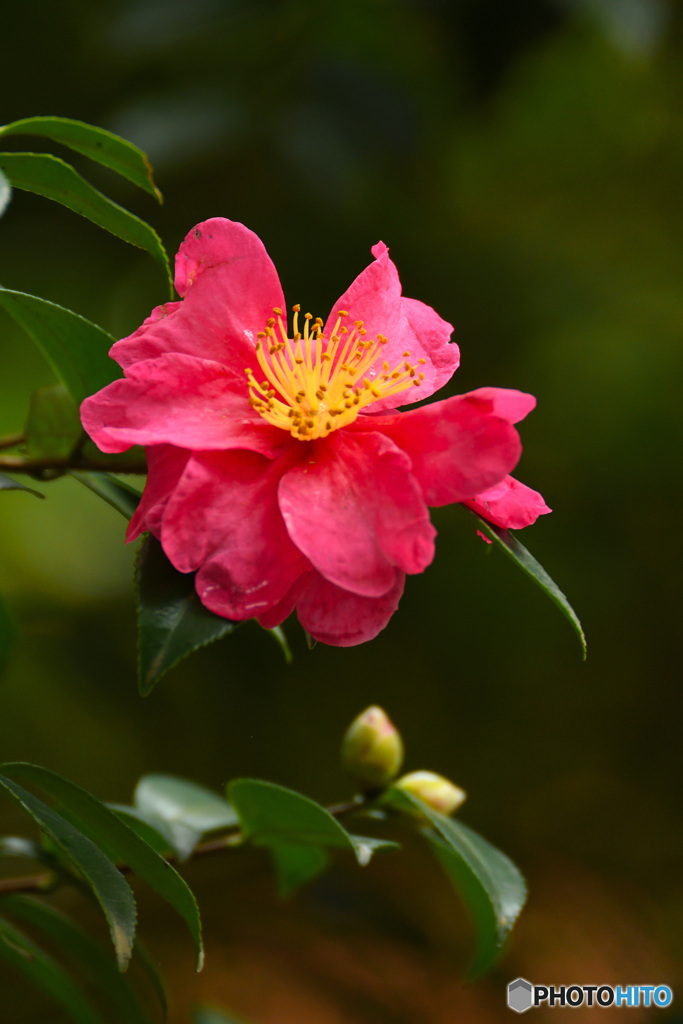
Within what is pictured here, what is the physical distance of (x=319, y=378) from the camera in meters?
0.45

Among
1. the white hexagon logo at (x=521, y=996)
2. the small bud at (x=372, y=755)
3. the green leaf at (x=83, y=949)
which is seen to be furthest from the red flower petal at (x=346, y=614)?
the white hexagon logo at (x=521, y=996)

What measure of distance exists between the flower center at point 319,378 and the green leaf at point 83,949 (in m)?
0.49

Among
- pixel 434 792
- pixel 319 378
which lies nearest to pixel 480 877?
pixel 434 792

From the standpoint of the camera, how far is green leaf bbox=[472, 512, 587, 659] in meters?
0.39

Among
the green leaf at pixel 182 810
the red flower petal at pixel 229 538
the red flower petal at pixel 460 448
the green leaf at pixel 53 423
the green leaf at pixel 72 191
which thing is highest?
the green leaf at pixel 72 191

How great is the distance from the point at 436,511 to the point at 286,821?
878 millimetres

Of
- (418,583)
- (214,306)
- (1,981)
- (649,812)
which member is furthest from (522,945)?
(214,306)

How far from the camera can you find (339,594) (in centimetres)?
39

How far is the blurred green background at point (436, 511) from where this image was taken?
5.03 feet

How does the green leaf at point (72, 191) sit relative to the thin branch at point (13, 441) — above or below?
above

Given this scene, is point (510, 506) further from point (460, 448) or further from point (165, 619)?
point (165, 619)

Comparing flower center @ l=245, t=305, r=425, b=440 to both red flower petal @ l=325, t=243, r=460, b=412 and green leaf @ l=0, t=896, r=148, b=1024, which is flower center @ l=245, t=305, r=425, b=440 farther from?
green leaf @ l=0, t=896, r=148, b=1024

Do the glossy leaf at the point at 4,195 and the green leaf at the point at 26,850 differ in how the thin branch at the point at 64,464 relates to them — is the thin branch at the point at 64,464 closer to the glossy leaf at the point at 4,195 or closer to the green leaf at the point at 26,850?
the glossy leaf at the point at 4,195

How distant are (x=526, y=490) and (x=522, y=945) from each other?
5.24ft
